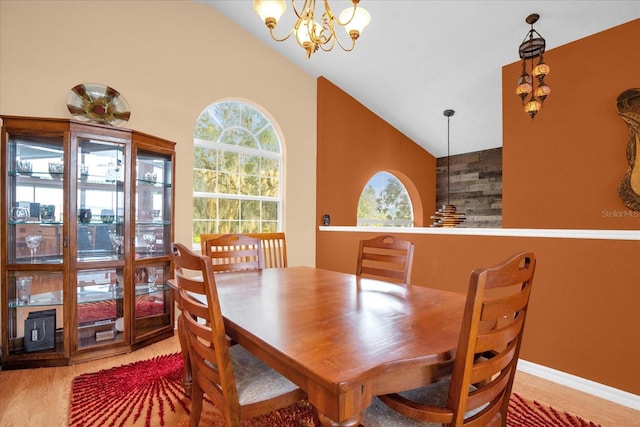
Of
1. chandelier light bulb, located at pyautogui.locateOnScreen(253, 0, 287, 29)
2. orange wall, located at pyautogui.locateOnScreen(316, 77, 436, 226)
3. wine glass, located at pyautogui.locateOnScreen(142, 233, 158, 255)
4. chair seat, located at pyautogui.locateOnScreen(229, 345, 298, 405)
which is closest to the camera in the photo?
chair seat, located at pyautogui.locateOnScreen(229, 345, 298, 405)

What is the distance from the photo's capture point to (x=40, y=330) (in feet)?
7.96

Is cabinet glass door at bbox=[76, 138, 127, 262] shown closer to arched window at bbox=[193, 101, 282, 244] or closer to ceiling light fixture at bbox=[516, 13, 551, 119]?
arched window at bbox=[193, 101, 282, 244]

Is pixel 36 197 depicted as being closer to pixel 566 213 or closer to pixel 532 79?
pixel 532 79

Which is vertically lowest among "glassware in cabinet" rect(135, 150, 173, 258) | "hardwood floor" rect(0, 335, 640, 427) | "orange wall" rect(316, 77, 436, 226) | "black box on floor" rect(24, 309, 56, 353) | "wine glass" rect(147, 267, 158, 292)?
"hardwood floor" rect(0, 335, 640, 427)

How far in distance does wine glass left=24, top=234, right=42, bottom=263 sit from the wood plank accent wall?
5.41 m

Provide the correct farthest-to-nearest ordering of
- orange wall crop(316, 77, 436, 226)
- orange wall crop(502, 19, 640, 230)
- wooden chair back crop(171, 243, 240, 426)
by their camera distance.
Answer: orange wall crop(316, 77, 436, 226)
orange wall crop(502, 19, 640, 230)
wooden chair back crop(171, 243, 240, 426)

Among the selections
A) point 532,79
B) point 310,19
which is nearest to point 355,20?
point 310,19

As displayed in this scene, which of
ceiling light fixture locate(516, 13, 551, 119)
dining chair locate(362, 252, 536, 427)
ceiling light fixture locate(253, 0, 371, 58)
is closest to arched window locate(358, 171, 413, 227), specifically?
ceiling light fixture locate(516, 13, 551, 119)

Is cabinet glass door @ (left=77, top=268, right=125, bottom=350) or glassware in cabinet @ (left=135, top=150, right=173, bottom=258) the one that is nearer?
cabinet glass door @ (left=77, top=268, right=125, bottom=350)

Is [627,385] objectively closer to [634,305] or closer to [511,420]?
[634,305]

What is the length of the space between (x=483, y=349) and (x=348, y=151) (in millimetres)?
3982

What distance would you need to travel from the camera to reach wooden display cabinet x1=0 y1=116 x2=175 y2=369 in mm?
2408

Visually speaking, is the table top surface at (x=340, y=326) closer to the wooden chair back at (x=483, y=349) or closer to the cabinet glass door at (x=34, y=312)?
the wooden chair back at (x=483, y=349)

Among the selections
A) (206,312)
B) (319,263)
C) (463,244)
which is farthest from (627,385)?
(319,263)
